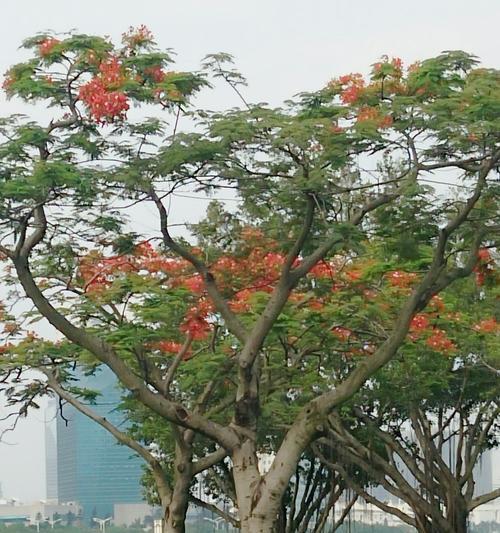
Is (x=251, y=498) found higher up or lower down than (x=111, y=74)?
lower down

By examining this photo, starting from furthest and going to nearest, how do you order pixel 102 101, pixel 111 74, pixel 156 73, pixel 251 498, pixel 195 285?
pixel 195 285
pixel 251 498
pixel 156 73
pixel 111 74
pixel 102 101

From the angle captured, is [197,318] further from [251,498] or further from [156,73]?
[156,73]

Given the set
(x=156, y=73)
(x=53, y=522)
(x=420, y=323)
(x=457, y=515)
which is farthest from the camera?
(x=53, y=522)

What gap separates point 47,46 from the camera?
15.4m

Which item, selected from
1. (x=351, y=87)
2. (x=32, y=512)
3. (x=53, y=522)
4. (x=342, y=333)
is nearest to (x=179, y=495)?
(x=342, y=333)

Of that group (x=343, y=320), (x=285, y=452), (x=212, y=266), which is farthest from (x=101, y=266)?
(x=285, y=452)

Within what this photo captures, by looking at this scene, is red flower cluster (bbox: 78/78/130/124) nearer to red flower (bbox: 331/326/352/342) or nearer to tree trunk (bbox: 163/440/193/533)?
red flower (bbox: 331/326/352/342)

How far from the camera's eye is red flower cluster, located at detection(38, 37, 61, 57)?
50.5ft

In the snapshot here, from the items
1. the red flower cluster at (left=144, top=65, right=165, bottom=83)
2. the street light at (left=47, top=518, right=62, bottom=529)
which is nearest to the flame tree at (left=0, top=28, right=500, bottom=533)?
the red flower cluster at (left=144, top=65, right=165, bottom=83)

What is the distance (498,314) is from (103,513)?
8860 centimetres

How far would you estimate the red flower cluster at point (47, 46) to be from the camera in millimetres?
15383

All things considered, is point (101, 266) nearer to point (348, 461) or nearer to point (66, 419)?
point (66, 419)

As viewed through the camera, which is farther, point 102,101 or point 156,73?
point 156,73

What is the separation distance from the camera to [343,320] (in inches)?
736
